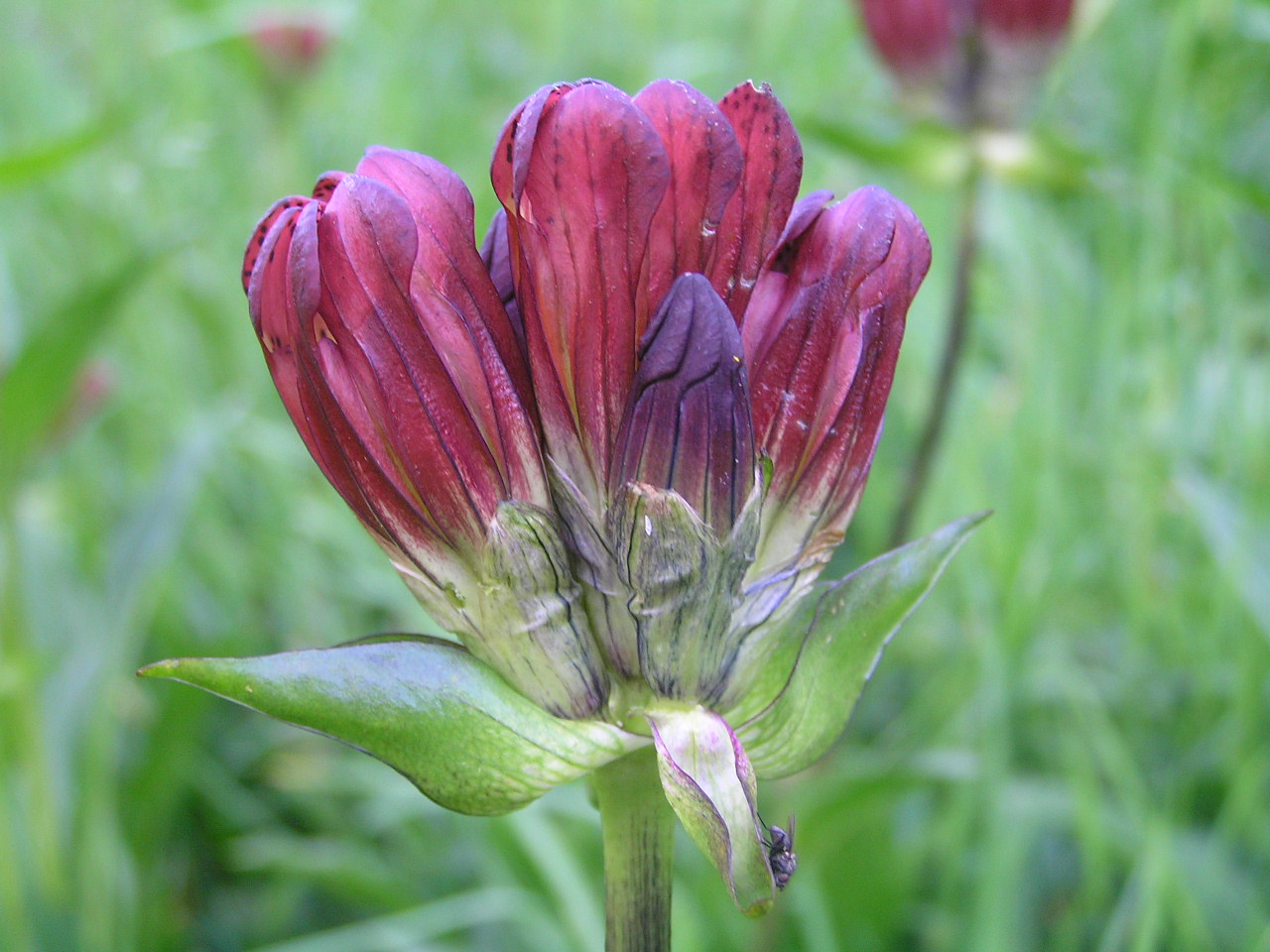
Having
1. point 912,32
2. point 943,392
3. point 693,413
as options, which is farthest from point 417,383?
point 912,32

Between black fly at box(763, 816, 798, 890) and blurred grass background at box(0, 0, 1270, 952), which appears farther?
blurred grass background at box(0, 0, 1270, 952)

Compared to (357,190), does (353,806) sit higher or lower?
lower

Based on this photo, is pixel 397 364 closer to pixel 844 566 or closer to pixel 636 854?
pixel 636 854

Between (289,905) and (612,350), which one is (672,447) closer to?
(612,350)

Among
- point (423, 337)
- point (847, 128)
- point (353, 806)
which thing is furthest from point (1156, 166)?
point (353, 806)

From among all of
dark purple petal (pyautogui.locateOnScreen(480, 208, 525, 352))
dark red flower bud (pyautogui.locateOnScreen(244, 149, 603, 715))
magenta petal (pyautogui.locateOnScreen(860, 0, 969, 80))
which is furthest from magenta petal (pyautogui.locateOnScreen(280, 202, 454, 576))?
magenta petal (pyautogui.locateOnScreen(860, 0, 969, 80))

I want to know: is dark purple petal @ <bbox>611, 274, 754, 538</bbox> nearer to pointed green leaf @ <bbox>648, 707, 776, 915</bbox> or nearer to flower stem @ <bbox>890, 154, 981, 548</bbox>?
pointed green leaf @ <bbox>648, 707, 776, 915</bbox>
